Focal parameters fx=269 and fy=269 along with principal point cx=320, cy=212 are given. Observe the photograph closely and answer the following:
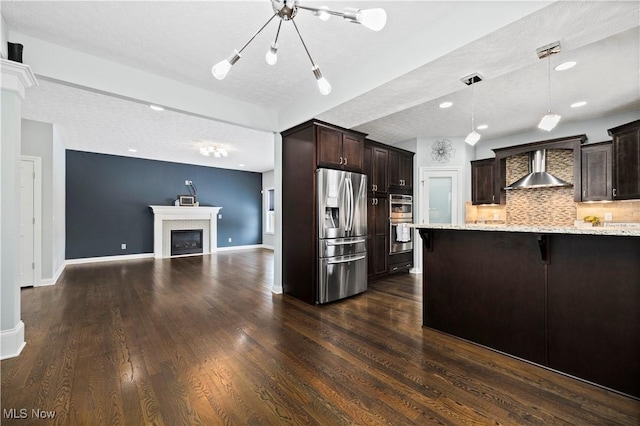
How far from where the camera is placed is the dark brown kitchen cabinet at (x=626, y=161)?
3656 mm

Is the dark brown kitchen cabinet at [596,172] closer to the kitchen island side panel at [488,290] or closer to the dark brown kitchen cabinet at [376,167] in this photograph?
the dark brown kitchen cabinet at [376,167]

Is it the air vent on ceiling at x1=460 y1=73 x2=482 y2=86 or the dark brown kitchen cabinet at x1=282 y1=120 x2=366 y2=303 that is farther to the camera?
the dark brown kitchen cabinet at x1=282 y1=120 x2=366 y2=303

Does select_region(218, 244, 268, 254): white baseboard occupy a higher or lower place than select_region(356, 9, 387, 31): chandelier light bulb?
lower

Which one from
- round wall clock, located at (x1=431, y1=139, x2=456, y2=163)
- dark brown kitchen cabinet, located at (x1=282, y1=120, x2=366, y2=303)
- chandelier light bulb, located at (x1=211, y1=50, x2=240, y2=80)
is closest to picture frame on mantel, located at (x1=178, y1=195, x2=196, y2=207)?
dark brown kitchen cabinet, located at (x1=282, y1=120, x2=366, y2=303)

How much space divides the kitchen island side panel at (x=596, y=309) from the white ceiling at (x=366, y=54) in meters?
1.50

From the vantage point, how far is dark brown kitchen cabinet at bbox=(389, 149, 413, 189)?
528cm

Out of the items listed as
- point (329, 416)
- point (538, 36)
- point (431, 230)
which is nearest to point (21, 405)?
point (329, 416)

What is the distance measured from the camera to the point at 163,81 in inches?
120

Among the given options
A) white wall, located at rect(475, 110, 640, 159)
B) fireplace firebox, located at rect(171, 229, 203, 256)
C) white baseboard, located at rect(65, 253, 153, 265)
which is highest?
white wall, located at rect(475, 110, 640, 159)

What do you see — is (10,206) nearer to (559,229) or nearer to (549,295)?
(559,229)

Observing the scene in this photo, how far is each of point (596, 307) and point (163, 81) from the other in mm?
4452

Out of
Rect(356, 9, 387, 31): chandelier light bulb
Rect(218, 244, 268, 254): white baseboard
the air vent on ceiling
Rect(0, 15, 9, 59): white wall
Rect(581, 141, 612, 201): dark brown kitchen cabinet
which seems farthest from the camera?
Rect(218, 244, 268, 254): white baseboard

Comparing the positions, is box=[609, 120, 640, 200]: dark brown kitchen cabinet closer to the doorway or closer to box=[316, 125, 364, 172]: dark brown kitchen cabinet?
box=[316, 125, 364, 172]: dark brown kitchen cabinet

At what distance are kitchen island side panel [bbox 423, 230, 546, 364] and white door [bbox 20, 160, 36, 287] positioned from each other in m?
6.18
